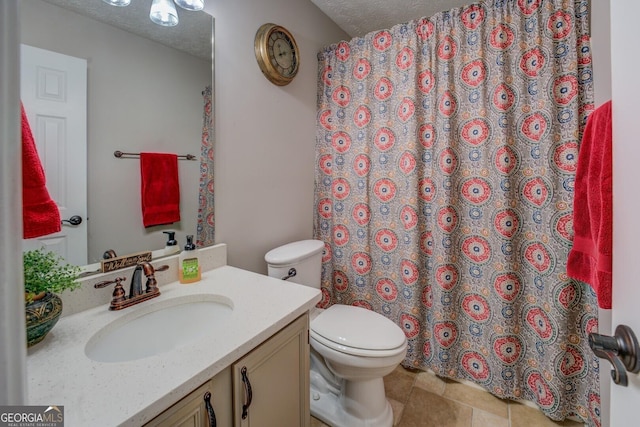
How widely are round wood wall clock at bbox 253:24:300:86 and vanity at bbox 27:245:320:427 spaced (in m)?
1.10

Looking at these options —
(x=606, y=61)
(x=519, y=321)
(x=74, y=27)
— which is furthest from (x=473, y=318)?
(x=74, y=27)

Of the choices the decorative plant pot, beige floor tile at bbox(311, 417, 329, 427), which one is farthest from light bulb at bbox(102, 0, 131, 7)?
beige floor tile at bbox(311, 417, 329, 427)

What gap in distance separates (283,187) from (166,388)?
4.14 feet

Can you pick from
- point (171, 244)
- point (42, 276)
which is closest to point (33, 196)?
point (42, 276)

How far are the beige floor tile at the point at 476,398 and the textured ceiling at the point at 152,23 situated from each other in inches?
84.3

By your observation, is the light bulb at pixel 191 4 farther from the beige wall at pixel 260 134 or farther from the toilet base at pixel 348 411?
the toilet base at pixel 348 411

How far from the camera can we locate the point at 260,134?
1.48m

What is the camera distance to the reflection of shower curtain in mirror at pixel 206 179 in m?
1.18

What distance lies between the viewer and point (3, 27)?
0.70 ft

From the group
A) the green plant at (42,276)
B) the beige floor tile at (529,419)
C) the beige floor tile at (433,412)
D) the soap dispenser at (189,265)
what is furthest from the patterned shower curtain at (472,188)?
the green plant at (42,276)

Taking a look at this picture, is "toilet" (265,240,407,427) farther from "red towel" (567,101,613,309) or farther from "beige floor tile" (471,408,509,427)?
"red towel" (567,101,613,309)

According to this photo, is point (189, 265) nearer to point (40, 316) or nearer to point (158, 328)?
point (158, 328)

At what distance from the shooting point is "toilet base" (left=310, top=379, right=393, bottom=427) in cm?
127

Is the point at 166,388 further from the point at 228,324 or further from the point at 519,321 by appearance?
the point at 519,321
